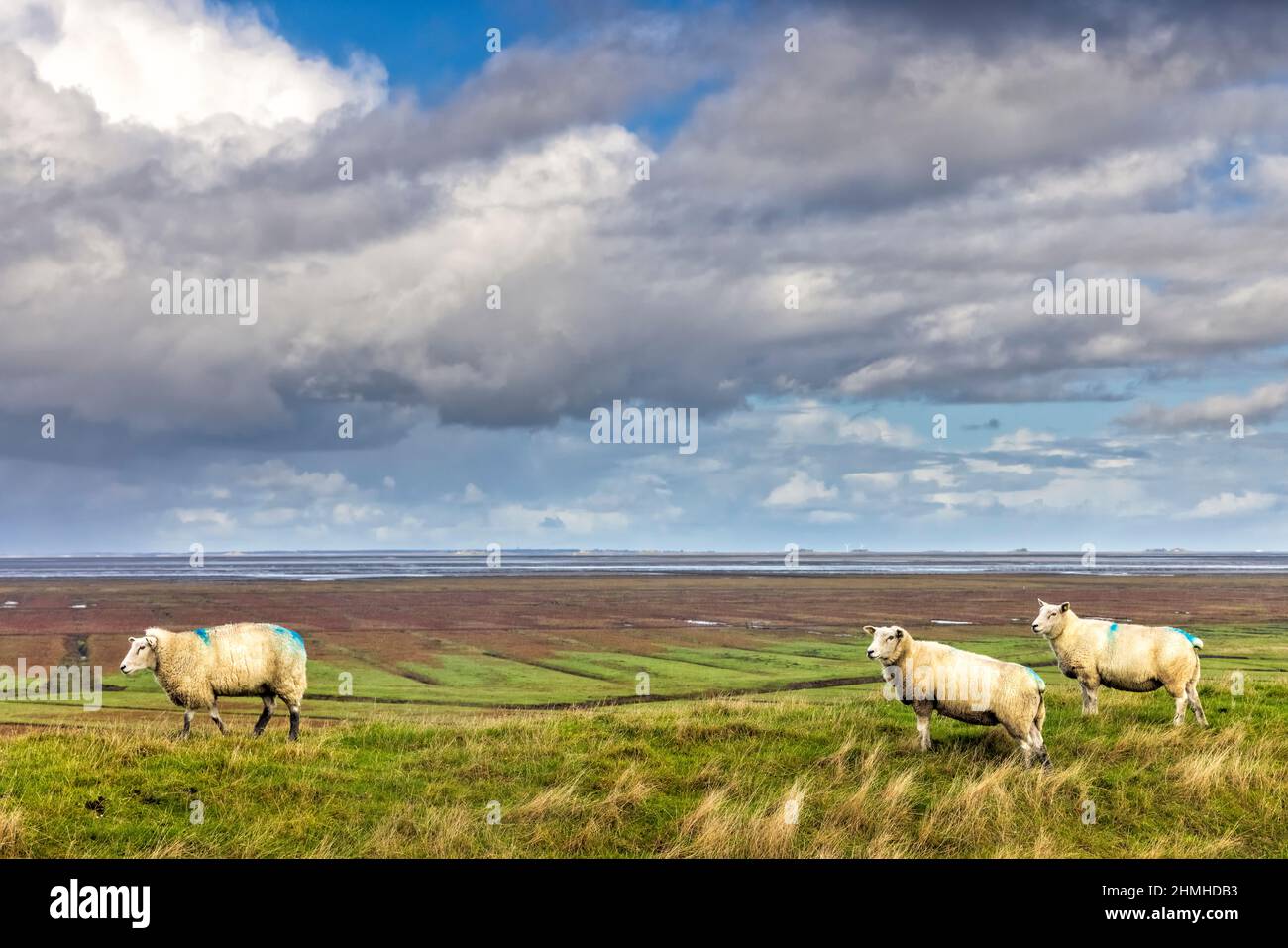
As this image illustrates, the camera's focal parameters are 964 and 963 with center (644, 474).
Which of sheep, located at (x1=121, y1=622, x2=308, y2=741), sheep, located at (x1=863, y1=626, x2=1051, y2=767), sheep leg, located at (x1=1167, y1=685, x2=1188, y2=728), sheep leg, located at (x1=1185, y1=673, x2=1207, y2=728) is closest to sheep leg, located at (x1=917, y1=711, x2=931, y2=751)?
sheep, located at (x1=863, y1=626, x2=1051, y2=767)

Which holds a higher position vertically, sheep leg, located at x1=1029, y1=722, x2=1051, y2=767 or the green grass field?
sheep leg, located at x1=1029, y1=722, x2=1051, y2=767

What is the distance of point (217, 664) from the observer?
1669 cm

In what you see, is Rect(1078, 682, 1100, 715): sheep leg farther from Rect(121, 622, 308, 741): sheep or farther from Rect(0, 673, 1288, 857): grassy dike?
Rect(121, 622, 308, 741): sheep

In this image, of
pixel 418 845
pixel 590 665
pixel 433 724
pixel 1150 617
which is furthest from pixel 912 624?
pixel 418 845

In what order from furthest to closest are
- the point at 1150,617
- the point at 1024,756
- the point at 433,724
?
1. the point at 1150,617
2. the point at 433,724
3. the point at 1024,756

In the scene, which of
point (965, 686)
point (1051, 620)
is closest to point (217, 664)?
point (965, 686)

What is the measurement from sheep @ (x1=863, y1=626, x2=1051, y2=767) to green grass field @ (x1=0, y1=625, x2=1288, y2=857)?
22.4 inches

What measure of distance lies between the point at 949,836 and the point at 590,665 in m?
46.0

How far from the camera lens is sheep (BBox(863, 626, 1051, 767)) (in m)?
14.4

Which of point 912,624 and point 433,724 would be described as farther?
point 912,624

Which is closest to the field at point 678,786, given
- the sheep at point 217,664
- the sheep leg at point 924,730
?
the sheep leg at point 924,730
